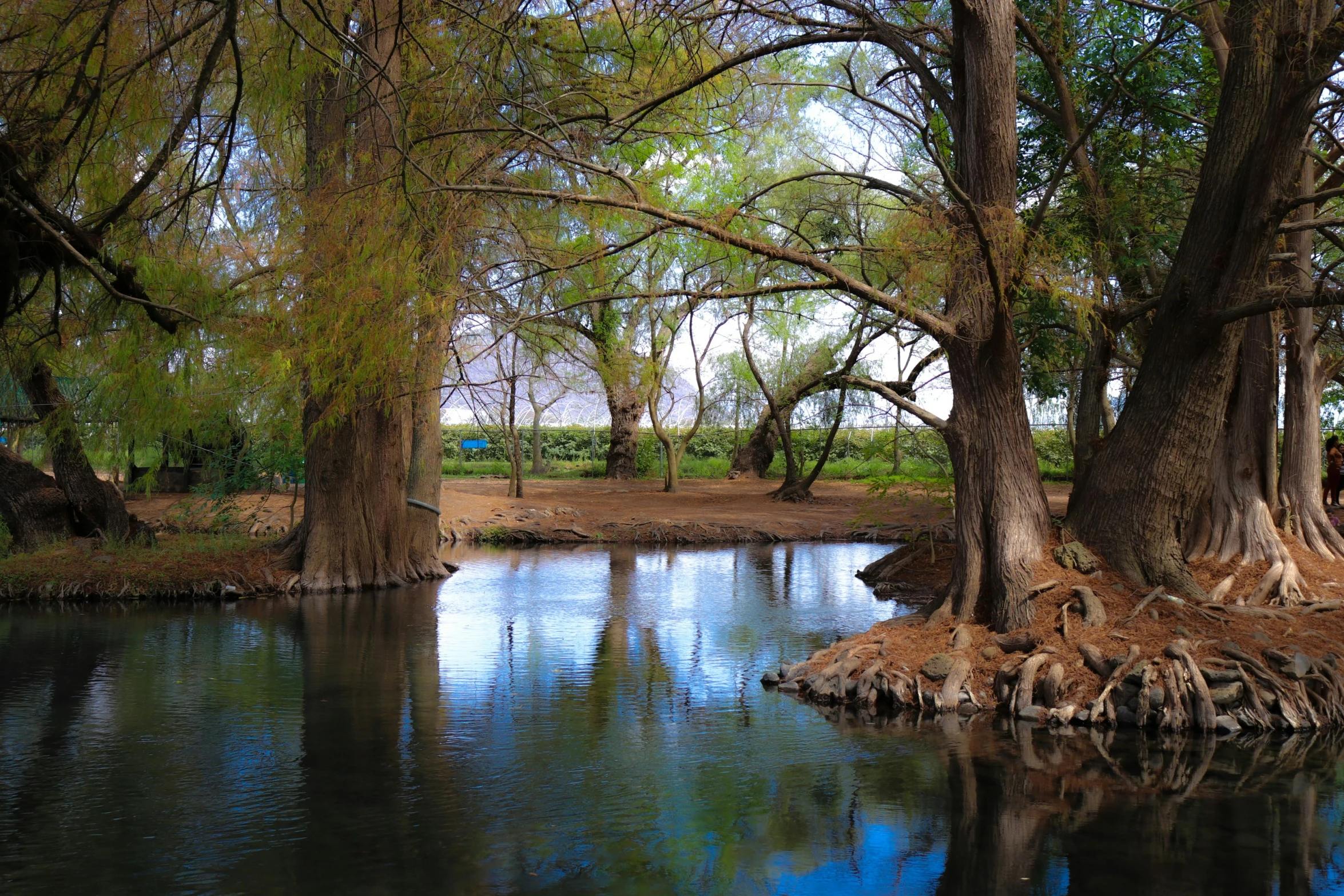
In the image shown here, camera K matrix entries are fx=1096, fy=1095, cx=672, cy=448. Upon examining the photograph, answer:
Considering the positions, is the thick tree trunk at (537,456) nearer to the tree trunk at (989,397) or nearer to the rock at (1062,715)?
the tree trunk at (989,397)

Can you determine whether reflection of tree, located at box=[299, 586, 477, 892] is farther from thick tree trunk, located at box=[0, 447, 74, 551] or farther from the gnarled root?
the gnarled root

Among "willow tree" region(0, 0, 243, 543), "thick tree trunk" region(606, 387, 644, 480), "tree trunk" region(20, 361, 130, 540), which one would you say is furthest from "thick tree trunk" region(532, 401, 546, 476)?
"willow tree" region(0, 0, 243, 543)

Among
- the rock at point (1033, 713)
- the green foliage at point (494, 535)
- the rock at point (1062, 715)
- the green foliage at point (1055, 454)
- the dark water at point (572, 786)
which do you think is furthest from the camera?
the green foliage at point (1055, 454)

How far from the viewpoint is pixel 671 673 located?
9.37 meters

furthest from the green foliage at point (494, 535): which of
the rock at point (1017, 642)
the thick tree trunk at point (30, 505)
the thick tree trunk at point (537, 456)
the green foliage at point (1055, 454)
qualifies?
the green foliage at point (1055, 454)

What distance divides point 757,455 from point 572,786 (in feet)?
78.0

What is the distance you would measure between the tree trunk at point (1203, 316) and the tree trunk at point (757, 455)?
20.2 meters

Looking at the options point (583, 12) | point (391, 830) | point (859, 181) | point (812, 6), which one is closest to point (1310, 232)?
point (859, 181)

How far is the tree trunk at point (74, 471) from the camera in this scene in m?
13.4

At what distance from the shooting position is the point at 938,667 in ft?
27.2

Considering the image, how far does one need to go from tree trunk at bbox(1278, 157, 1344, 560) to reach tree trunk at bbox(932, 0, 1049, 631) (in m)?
4.28

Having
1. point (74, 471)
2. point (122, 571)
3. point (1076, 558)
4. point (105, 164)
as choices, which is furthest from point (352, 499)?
point (1076, 558)

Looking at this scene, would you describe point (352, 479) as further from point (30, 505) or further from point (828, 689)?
point (828, 689)

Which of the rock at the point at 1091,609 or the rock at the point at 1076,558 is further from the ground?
the rock at the point at 1076,558
